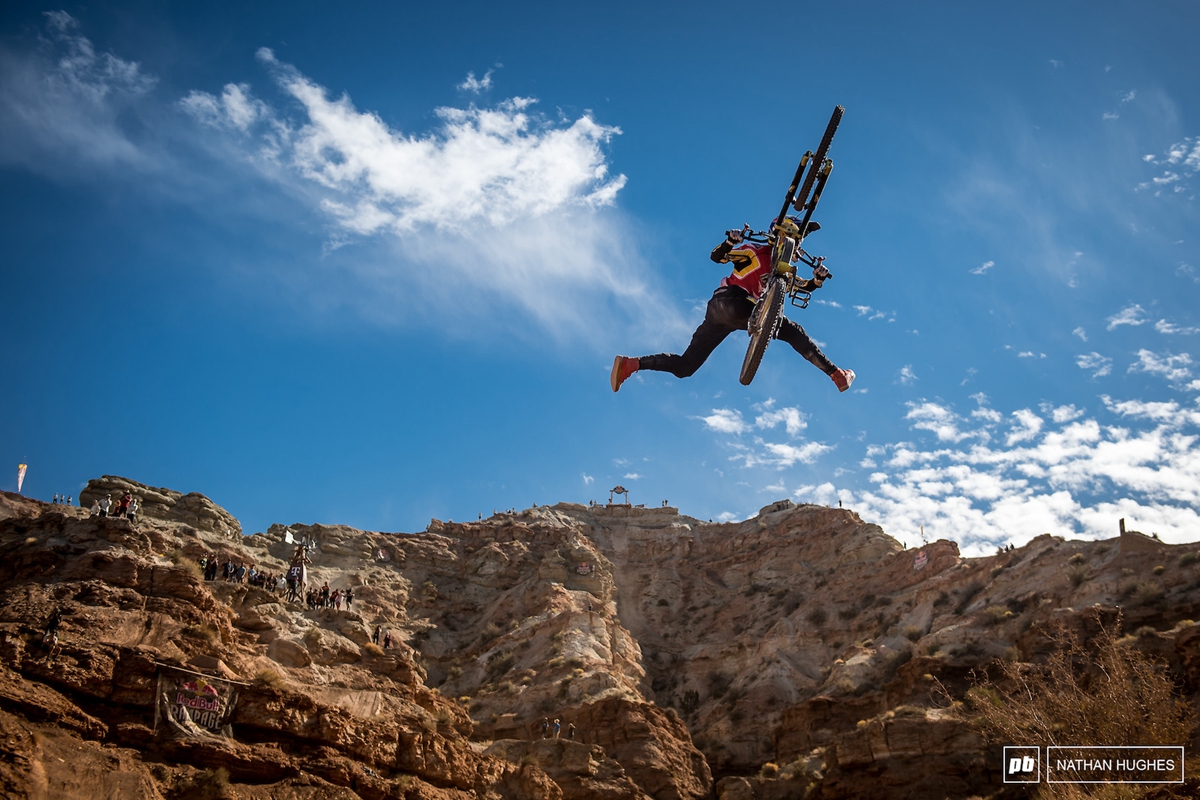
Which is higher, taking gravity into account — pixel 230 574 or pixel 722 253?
pixel 722 253

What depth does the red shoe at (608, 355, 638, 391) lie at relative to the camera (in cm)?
1245

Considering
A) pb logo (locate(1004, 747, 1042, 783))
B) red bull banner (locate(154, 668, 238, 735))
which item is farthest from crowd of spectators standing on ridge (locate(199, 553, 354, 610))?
pb logo (locate(1004, 747, 1042, 783))

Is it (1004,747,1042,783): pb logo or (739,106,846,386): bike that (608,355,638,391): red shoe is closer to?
(739,106,846,386): bike

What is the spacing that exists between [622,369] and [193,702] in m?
10.5

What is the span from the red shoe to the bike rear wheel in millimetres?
2059

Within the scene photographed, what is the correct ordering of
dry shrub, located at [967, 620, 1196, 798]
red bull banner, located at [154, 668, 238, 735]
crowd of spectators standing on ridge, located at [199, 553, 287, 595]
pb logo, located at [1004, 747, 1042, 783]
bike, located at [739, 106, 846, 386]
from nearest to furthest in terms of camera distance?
bike, located at [739, 106, 846, 386], red bull banner, located at [154, 668, 238, 735], dry shrub, located at [967, 620, 1196, 798], pb logo, located at [1004, 747, 1042, 783], crowd of spectators standing on ridge, located at [199, 553, 287, 595]

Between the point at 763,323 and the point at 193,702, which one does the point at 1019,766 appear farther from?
the point at 193,702

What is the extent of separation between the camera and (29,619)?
16.2 meters

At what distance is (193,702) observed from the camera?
16.5 meters

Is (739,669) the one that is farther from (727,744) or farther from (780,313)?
(780,313)

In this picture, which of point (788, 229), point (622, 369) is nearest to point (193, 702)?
point (622, 369)

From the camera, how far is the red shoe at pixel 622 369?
12445mm

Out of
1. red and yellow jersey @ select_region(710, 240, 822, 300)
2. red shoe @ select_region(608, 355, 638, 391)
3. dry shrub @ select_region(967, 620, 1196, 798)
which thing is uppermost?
red and yellow jersey @ select_region(710, 240, 822, 300)

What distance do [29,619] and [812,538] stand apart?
48825 mm
